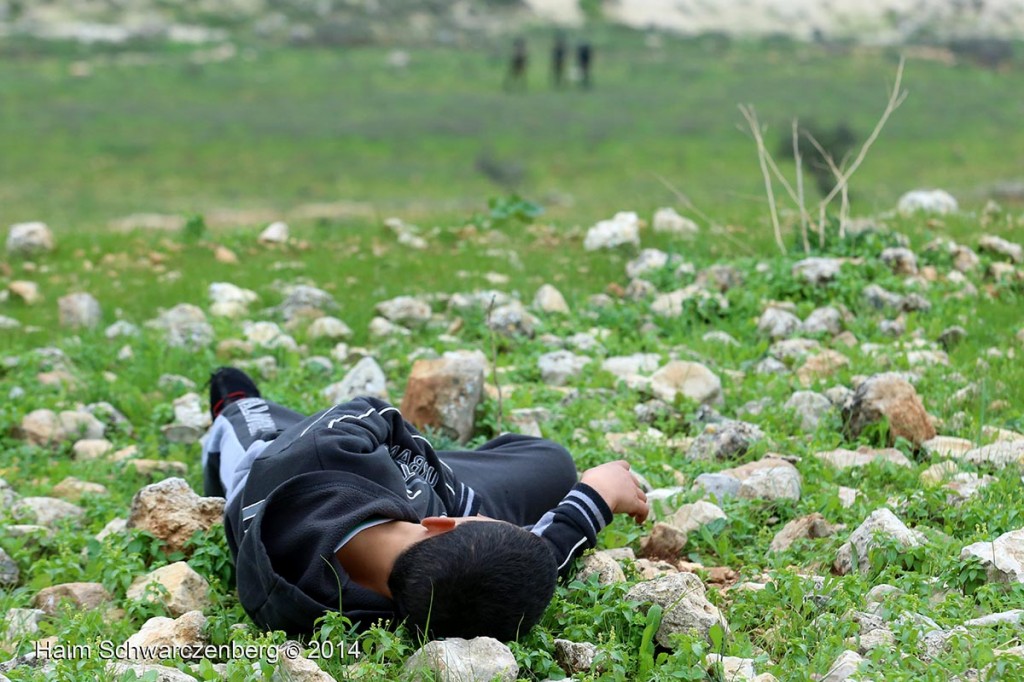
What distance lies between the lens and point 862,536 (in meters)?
3.40

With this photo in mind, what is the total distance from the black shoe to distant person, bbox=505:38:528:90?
2641 cm

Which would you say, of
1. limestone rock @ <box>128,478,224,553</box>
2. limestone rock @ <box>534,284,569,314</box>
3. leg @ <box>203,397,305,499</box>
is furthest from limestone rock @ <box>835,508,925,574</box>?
limestone rock @ <box>534,284,569,314</box>

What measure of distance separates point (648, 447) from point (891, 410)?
3.06ft

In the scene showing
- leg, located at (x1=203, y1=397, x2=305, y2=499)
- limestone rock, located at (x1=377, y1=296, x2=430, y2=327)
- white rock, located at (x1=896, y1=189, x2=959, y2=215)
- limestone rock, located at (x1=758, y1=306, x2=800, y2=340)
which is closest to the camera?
leg, located at (x1=203, y1=397, x2=305, y2=499)

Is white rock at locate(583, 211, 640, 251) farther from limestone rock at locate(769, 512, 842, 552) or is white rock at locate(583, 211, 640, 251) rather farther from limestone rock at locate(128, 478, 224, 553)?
limestone rock at locate(128, 478, 224, 553)

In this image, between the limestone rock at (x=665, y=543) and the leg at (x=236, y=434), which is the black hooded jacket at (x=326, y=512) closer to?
the limestone rock at (x=665, y=543)

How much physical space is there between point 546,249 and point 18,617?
5839mm

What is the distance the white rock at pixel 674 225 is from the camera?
8664 millimetres

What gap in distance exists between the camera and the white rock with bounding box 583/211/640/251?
8391 mm

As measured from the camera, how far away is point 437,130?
24609 mm

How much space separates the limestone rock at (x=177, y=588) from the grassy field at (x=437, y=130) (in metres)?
6.72

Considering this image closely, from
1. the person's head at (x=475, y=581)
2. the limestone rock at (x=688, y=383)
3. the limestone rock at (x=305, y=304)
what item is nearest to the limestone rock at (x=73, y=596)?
the person's head at (x=475, y=581)

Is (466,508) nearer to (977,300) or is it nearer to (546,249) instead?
(977,300)

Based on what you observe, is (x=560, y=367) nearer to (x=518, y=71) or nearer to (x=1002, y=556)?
(x=1002, y=556)
